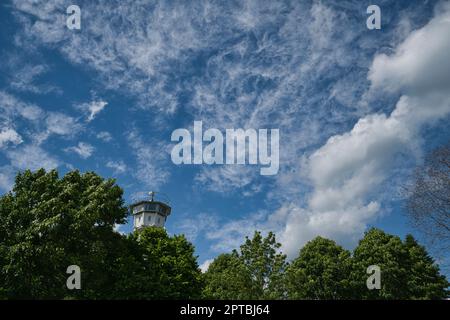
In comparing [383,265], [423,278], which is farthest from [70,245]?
[423,278]

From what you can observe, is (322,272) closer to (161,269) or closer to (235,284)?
(235,284)

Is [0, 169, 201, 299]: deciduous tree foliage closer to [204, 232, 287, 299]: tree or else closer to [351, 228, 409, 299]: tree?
[204, 232, 287, 299]: tree

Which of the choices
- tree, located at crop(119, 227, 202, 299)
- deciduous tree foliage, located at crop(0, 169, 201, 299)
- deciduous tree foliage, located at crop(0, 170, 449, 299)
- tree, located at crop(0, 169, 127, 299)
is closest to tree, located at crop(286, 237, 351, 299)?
deciduous tree foliage, located at crop(0, 170, 449, 299)

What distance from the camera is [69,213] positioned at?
98.1 feet

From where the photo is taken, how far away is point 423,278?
1807 inches

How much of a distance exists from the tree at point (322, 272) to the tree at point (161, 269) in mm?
11486

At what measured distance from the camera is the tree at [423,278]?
44.2m

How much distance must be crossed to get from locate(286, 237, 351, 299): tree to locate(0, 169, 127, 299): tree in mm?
20894

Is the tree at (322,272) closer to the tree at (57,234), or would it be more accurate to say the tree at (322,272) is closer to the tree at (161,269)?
the tree at (161,269)

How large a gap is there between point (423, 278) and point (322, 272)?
37.3 ft

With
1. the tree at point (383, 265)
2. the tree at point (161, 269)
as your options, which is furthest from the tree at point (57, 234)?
the tree at point (383, 265)

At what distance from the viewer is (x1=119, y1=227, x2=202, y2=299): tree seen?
32625mm
